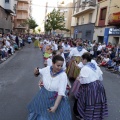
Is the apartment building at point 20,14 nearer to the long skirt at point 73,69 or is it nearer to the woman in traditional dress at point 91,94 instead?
the long skirt at point 73,69

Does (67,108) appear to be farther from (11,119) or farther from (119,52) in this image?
(119,52)

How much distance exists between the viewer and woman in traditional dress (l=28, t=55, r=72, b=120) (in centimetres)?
302

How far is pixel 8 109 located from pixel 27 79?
3.25 m

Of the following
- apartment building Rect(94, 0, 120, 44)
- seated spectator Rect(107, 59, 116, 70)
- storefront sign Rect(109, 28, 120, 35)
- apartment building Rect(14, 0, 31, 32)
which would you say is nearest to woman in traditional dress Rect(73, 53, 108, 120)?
seated spectator Rect(107, 59, 116, 70)

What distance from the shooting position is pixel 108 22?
22109mm

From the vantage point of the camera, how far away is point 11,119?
4.52 m

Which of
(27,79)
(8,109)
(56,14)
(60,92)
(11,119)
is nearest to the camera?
(60,92)

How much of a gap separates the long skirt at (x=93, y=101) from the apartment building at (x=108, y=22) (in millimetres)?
16909

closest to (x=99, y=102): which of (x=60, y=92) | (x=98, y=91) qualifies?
(x=98, y=91)

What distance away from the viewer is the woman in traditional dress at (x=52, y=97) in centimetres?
302

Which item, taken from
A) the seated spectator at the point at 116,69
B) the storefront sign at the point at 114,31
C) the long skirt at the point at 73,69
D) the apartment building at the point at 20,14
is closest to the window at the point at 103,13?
the storefront sign at the point at 114,31

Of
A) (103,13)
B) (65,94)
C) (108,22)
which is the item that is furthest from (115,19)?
(65,94)

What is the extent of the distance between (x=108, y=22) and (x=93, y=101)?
62.9ft

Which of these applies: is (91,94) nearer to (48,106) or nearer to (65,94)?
(65,94)
